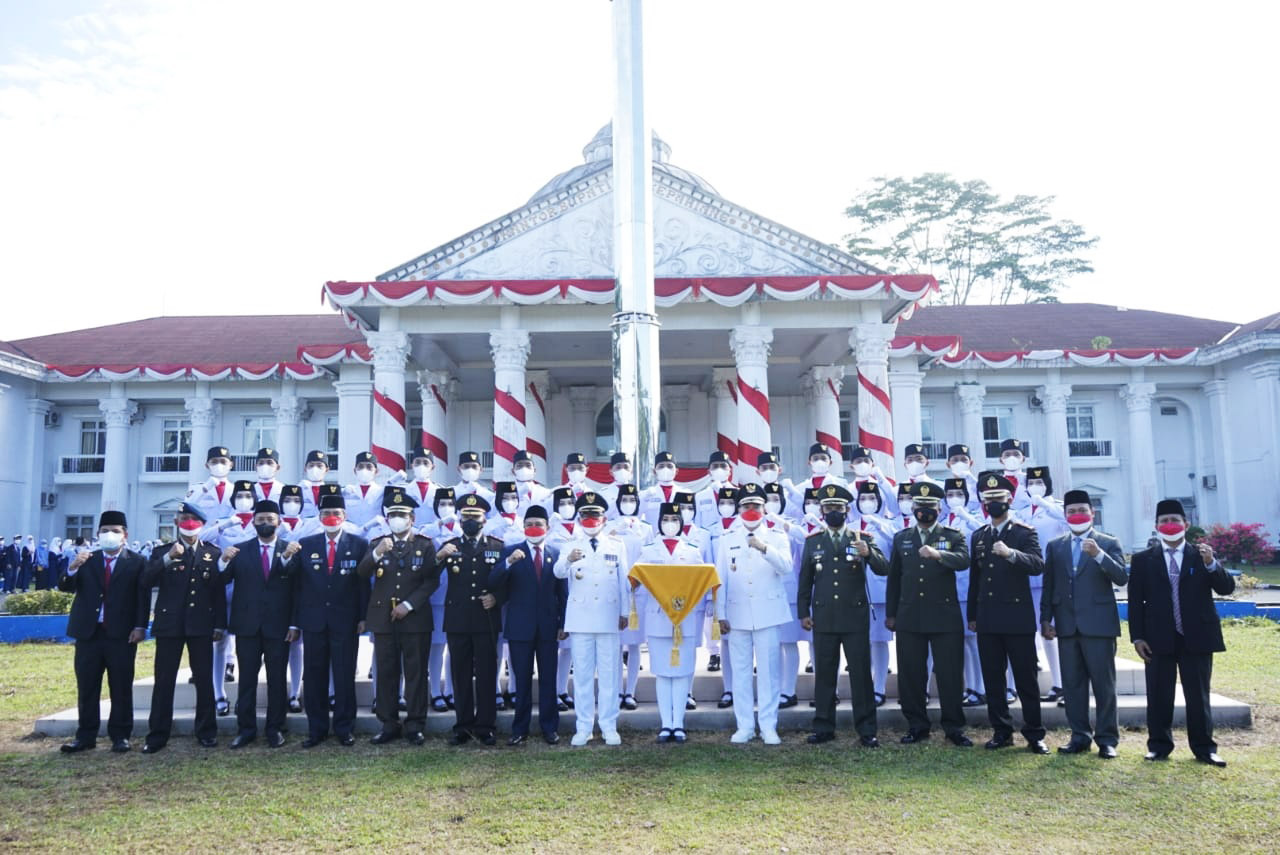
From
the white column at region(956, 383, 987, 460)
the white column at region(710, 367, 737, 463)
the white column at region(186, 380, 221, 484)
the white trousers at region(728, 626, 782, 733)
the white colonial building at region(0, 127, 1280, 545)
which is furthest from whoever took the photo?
the white column at region(186, 380, 221, 484)

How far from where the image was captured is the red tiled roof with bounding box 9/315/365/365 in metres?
26.6

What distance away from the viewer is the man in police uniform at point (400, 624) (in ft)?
21.5

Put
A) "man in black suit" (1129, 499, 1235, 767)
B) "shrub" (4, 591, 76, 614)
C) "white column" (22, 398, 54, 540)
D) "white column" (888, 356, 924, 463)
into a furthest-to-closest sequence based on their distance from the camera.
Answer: "white column" (22, 398, 54, 540) → "white column" (888, 356, 924, 463) → "shrub" (4, 591, 76, 614) → "man in black suit" (1129, 499, 1235, 767)

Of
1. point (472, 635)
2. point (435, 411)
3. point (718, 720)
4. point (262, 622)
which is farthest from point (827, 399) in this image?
point (262, 622)

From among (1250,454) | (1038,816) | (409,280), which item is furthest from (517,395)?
(1250,454)

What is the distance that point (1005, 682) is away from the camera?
630cm

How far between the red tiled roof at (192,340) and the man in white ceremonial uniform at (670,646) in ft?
66.4

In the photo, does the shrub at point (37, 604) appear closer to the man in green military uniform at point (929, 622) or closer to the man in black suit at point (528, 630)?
the man in black suit at point (528, 630)

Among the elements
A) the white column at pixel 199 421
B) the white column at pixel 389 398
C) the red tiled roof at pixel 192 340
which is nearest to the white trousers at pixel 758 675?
the white column at pixel 389 398

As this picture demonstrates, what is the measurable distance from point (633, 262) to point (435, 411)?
13089mm

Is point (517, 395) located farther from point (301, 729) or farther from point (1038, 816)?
point (1038, 816)

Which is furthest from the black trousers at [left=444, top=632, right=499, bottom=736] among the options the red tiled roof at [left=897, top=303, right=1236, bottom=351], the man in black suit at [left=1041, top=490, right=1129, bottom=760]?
the red tiled roof at [left=897, top=303, right=1236, bottom=351]

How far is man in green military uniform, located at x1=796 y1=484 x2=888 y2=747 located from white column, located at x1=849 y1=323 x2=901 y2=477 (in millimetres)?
10790

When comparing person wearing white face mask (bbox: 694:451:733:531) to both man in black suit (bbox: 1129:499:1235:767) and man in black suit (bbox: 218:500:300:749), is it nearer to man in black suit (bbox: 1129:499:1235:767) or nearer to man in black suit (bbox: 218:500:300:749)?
man in black suit (bbox: 1129:499:1235:767)
